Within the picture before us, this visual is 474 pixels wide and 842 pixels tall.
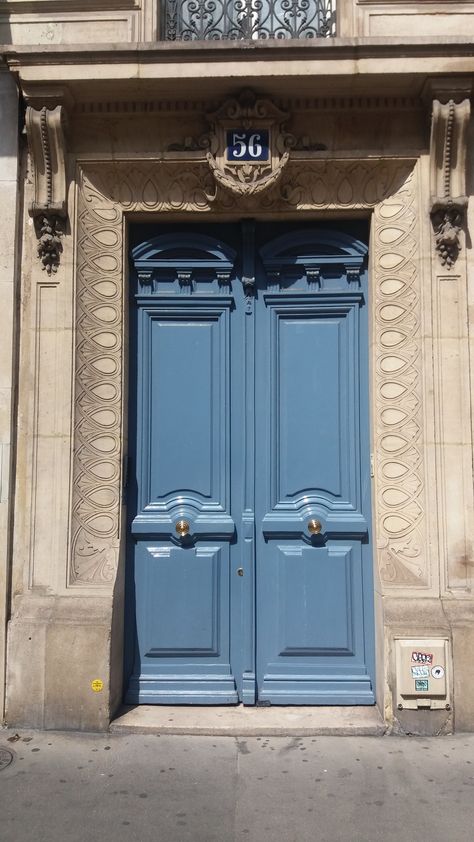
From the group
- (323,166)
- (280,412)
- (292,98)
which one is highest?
(292,98)

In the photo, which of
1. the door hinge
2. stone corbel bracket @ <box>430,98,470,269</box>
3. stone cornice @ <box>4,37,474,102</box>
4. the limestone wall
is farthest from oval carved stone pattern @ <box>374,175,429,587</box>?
the limestone wall

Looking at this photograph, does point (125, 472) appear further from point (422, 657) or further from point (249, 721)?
point (422, 657)

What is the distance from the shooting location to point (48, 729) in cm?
463

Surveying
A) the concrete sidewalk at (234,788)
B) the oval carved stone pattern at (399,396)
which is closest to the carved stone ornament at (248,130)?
the oval carved stone pattern at (399,396)

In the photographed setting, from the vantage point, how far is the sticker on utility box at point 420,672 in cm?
452

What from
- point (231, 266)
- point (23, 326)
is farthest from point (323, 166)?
point (23, 326)

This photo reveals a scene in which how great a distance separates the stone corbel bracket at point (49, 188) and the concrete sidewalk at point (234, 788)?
130 inches

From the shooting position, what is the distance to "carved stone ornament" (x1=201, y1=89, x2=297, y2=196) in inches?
196

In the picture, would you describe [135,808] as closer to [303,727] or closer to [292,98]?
[303,727]

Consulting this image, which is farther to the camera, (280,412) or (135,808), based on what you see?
(280,412)

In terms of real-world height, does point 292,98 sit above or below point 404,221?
above

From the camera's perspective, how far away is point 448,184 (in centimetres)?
492

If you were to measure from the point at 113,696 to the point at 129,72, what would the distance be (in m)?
4.27

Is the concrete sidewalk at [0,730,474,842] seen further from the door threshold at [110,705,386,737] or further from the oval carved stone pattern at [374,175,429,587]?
the oval carved stone pattern at [374,175,429,587]
